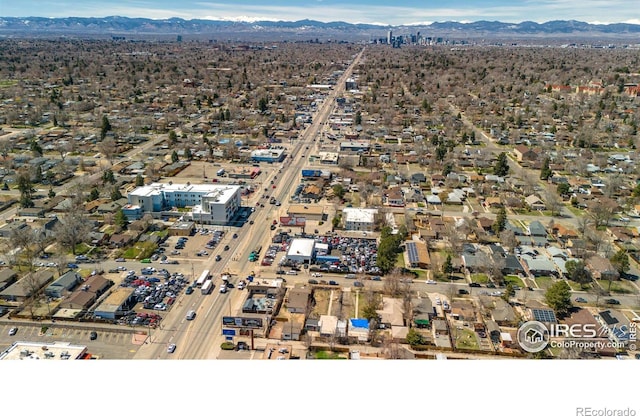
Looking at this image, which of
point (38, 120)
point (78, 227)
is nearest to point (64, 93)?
point (38, 120)

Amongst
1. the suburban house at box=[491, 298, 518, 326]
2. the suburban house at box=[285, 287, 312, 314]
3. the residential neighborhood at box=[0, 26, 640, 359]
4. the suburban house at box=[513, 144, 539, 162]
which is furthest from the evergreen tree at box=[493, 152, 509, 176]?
the suburban house at box=[285, 287, 312, 314]

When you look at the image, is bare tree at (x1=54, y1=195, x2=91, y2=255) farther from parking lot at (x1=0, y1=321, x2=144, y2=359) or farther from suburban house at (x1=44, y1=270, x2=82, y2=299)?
parking lot at (x1=0, y1=321, x2=144, y2=359)

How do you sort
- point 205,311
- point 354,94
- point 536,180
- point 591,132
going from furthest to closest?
1. point 354,94
2. point 591,132
3. point 536,180
4. point 205,311

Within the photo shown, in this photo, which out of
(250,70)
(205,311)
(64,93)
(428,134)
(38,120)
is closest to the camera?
(205,311)

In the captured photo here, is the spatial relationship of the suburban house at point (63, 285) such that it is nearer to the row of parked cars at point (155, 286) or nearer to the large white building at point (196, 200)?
the row of parked cars at point (155, 286)

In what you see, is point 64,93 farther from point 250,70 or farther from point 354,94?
point 354,94
